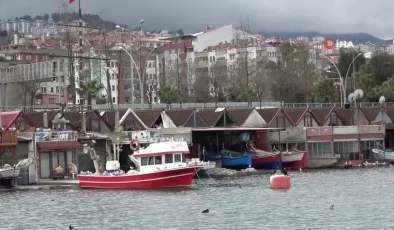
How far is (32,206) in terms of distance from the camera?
57.7 m

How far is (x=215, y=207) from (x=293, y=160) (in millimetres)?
35926

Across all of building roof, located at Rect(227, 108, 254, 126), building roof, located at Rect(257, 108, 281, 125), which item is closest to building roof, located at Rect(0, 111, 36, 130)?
building roof, located at Rect(227, 108, 254, 126)

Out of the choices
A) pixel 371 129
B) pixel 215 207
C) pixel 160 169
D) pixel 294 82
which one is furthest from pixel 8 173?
pixel 294 82

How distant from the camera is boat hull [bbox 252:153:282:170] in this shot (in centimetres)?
8719

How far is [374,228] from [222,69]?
123 m

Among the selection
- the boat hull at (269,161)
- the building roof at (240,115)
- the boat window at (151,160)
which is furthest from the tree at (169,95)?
the boat window at (151,160)

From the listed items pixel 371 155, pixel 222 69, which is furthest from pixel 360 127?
pixel 222 69

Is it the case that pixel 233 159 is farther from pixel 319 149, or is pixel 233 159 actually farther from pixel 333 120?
pixel 333 120

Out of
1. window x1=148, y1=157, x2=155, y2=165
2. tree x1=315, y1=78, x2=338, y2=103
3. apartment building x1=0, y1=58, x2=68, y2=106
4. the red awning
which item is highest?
apartment building x1=0, y1=58, x2=68, y2=106

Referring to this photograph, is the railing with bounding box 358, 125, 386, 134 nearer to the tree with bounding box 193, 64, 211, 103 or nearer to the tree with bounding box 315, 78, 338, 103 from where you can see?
the tree with bounding box 315, 78, 338, 103

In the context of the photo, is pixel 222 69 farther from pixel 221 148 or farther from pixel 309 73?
pixel 221 148

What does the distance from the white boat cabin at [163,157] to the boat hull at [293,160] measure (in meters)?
24.9

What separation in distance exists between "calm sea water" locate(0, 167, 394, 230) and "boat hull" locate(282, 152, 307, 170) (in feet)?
52.9

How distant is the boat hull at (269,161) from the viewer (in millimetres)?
87188
